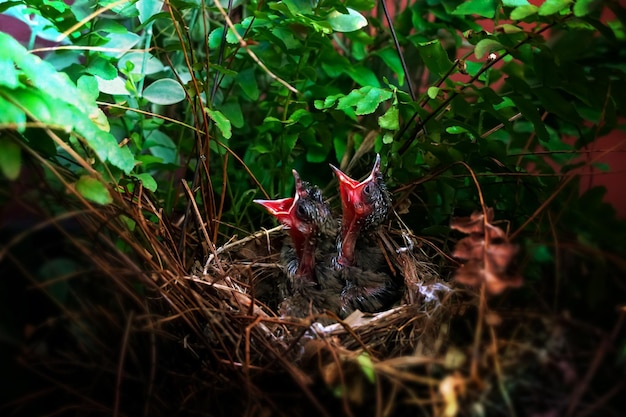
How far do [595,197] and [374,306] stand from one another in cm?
40

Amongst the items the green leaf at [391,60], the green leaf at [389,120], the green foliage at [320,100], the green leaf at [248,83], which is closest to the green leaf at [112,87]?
the green foliage at [320,100]

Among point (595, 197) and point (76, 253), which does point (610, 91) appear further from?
point (76, 253)

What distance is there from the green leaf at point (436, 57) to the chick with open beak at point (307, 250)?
1.01ft

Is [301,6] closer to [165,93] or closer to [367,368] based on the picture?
[165,93]

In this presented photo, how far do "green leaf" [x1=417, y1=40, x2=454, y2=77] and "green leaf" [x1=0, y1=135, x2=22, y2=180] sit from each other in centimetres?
68

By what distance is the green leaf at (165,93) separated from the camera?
108cm

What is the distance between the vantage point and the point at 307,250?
1037 millimetres

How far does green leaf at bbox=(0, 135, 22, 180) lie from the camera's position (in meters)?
0.66

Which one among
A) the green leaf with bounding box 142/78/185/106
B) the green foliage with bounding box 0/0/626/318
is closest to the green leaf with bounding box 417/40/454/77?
the green foliage with bounding box 0/0/626/318

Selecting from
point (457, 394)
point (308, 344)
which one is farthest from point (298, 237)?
point (457, 394)

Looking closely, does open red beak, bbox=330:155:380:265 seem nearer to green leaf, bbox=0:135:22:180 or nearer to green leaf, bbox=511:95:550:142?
green leaf, bbox=511:95:550:142

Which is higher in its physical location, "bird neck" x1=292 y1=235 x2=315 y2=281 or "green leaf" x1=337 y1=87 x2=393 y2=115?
"green leaf" x1=337 y1=87 x2=393 y2=115

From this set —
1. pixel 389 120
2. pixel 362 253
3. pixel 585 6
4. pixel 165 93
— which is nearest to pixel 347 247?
pixel 362 253

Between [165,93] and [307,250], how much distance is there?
0.41 metres
